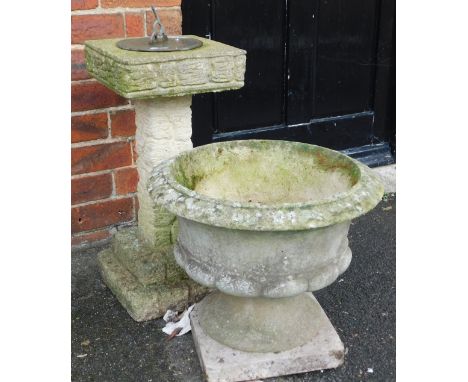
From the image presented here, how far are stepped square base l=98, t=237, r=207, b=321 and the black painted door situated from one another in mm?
872

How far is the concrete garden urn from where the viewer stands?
1629 mm

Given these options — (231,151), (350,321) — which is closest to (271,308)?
(350,321)

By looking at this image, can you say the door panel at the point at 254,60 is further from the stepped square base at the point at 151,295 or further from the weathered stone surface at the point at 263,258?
the weathered stone surface at the point at 263,258

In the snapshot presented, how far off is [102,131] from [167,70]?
0.73m

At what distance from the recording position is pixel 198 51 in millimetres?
1945

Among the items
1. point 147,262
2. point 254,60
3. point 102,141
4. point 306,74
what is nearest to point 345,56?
point 306,74

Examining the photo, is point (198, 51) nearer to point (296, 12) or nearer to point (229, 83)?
point (229, 83)

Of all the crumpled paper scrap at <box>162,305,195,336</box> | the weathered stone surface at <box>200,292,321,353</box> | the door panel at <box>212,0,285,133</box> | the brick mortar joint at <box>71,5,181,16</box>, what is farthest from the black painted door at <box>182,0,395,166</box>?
the weathered stone surface at <box>200,292,321,353</box>

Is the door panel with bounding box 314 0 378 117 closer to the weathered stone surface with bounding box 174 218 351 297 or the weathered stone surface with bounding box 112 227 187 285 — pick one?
the weathered stone surface with bounding box 112 227 187 285

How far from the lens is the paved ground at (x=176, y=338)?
6.41 feet

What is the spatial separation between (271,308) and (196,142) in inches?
46.2

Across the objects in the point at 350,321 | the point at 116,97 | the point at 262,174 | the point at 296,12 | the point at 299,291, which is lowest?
the point at 350,321

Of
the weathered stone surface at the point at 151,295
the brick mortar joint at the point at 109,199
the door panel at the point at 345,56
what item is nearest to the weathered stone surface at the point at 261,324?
the weathered stone surface at the point at 151,295

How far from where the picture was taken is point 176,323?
2.17 meters
